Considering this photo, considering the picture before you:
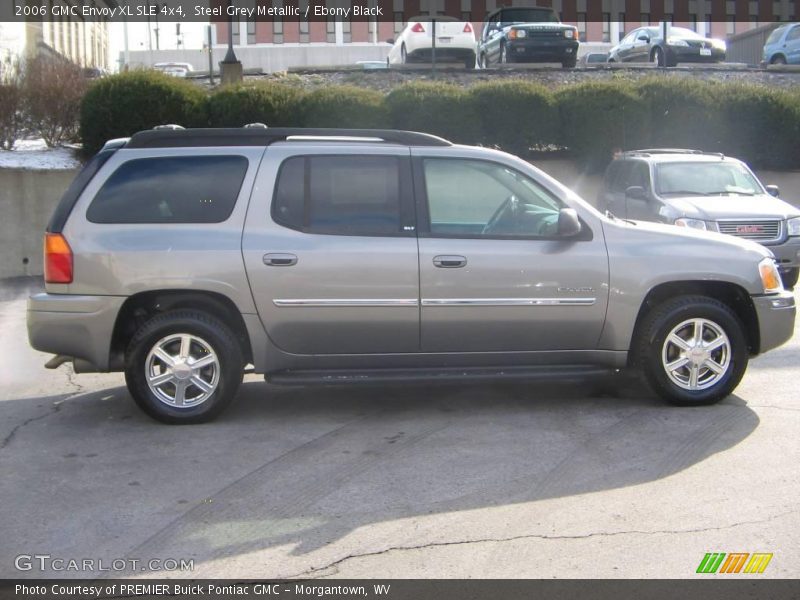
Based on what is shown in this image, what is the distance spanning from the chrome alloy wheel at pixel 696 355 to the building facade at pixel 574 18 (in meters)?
40.5

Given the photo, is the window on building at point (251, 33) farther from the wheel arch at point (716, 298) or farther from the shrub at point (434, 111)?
the wheel arch at point (716, 298)

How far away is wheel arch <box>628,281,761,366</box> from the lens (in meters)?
6.93

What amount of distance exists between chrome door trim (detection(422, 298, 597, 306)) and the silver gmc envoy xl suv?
0.01 m

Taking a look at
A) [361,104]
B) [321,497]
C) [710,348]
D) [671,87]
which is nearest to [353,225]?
[321,497]

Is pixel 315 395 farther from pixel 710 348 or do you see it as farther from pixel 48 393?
pixel 710 348

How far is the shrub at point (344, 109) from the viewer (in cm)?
1606

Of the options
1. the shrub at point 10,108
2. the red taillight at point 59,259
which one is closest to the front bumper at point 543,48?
the shrub at point 10,108

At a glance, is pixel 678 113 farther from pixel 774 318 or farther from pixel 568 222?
pixel 568 222

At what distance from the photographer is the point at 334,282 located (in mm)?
6562

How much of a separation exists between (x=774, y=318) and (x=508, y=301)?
187 cm

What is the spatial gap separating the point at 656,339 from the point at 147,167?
3573 mm

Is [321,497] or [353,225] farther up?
[353,225]

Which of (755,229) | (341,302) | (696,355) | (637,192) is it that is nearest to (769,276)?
(696,355)

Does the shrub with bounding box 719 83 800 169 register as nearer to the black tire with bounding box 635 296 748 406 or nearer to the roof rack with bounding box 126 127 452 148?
the black tire with bounding box 635 296 748 406
